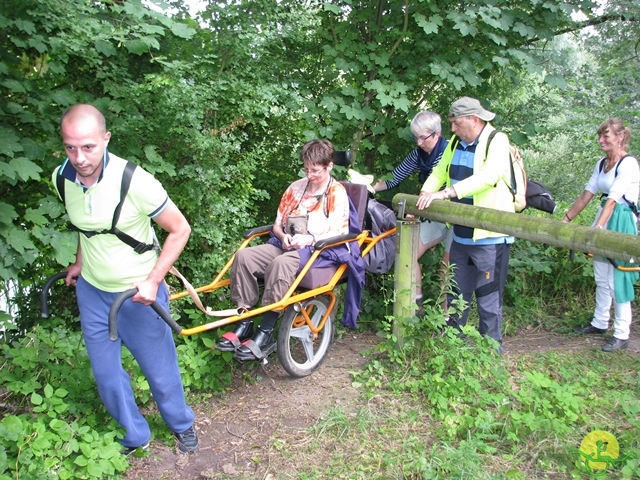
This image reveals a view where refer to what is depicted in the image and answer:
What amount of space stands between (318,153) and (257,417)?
1.90 meters

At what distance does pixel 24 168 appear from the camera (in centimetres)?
330

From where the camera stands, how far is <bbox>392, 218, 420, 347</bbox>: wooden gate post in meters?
3.83

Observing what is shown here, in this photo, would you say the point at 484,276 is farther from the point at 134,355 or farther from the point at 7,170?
the point at 7,170

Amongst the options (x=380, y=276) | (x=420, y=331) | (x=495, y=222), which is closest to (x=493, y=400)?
(x=420, y=331)

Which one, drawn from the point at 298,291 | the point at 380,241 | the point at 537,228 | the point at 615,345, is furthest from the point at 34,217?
the point at 615,345

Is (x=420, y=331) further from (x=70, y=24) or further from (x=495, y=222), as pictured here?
(x=70, y=24)

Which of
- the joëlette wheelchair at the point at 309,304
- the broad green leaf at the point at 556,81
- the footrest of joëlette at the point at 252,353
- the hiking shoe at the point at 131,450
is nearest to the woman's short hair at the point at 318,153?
the joëlette wheelchair at the point at 309,304

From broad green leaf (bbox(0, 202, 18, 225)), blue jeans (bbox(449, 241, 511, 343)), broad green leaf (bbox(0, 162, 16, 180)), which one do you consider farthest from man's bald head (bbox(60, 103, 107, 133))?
blue jeans (bbox(449, 241, 511, 343))

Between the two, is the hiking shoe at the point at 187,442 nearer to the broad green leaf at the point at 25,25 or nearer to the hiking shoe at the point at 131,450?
the hiking shoe at the point at 131,450

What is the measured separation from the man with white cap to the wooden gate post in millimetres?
233

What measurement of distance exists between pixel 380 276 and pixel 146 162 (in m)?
2.44

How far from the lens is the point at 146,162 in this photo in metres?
4.14

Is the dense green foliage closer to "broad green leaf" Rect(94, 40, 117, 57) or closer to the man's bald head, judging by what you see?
"broad green leaf" Rect(94, 40, 117, 57)

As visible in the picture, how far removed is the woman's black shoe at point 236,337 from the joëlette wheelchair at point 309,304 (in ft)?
0.21
